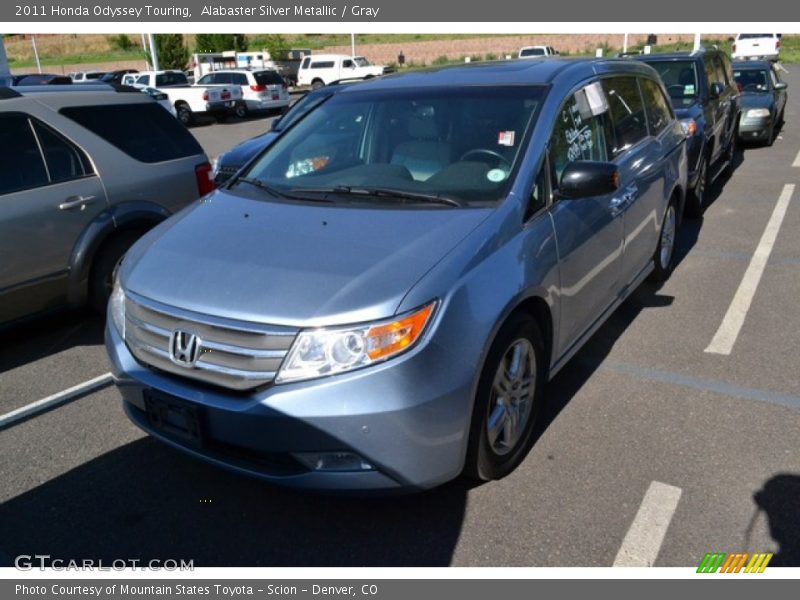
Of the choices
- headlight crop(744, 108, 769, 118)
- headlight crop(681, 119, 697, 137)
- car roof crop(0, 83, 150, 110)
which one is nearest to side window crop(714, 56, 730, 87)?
headlight crop(681, 119, 697, 137)

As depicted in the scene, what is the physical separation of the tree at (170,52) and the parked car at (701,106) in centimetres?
3881

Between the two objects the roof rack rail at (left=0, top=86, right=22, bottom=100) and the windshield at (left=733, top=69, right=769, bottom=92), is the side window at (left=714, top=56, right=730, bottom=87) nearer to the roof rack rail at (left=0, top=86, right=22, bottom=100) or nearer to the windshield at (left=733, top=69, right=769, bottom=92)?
the windshield at (left=733, top=69, right=769, bottom=92)

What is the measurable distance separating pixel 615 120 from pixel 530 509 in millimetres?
2561

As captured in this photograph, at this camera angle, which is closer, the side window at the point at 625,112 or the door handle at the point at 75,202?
the side window at the point at 625,112

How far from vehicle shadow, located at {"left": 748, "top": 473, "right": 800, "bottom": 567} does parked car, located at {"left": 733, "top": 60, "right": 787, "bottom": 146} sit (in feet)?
35.6

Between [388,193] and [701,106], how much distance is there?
20.3 ft

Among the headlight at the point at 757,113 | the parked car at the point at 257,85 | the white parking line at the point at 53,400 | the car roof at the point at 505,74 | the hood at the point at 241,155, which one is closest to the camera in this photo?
the car roof at the point at 505,74

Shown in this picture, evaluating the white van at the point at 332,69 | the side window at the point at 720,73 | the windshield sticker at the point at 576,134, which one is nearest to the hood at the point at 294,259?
the windshield sticker at the point at 576,134

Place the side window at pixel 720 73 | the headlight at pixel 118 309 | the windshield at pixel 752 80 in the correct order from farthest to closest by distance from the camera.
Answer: the windshield at pixel 752 80, the side window at pixel 720 73, the headlight at pixel 118 309

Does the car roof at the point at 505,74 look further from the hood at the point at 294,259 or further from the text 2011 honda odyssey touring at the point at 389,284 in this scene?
the hood at the point at 294,259

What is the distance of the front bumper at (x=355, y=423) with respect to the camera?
2330 millimetres

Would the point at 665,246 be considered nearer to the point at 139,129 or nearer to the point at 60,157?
the point at 139,129

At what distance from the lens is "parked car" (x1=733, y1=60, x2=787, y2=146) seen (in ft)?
39.3

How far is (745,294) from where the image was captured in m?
5.27
